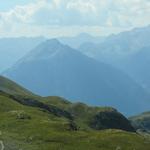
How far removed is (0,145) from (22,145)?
215 cm

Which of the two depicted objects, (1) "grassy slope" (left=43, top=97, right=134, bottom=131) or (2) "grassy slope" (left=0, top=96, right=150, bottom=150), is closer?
(2) "grassy slope" (left=0, top=96, right=150, bottom=150)

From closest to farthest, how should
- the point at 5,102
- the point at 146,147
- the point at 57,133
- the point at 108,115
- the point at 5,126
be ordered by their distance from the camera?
the point at 146,147 → the point at 57,133 → the point at 5,126 → the point at 5,102 → the point at 108,115

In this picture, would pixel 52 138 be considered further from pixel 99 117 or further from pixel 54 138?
pixel 99 117

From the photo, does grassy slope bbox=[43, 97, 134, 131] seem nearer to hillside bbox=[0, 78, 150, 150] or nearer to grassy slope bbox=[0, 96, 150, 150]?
hillside bbox=[0, 78, 150, 150]

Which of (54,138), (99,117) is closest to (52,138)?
(54,138)

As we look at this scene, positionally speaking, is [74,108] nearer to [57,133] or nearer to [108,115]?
[108,115]

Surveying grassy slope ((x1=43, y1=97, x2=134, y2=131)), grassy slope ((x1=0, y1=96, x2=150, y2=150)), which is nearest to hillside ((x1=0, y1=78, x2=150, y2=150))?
grassy slope ((x1=0, y1=96, x2=150, y2=150))

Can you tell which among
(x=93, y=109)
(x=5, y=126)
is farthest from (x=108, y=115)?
(x=5, y=126)

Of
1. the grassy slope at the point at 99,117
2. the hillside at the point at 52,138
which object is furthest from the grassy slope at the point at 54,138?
the grassy slope at the point at 99,117

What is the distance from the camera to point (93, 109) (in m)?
158

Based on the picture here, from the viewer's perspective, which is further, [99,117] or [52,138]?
[99,117]

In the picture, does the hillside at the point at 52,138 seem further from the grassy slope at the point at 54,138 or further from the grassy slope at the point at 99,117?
the grassy slope at the point at 99,117

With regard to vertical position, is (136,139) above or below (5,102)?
below

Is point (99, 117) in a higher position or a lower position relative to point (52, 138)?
higher
